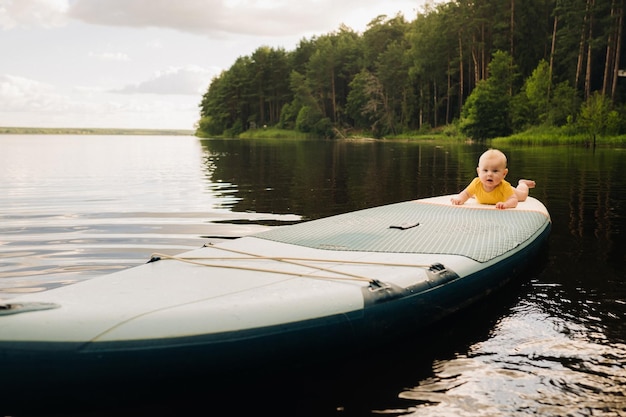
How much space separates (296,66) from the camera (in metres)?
80.2

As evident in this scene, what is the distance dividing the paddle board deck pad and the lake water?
231 mm

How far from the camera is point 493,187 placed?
6.84 meters

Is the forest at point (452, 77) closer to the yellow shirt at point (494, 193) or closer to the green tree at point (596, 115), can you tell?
the green tree at point (596, 115)

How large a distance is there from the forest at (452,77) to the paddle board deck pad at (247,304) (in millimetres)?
33901

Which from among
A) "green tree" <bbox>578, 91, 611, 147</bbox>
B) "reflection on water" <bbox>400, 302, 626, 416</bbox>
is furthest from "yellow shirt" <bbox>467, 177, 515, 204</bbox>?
"green tree" <bbox>578, 91, 611, 147</bbox>

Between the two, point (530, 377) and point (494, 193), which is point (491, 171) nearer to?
point (494, 193)

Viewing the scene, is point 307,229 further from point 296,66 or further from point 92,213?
point 296,66

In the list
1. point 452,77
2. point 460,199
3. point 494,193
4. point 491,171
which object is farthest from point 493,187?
point 452,77

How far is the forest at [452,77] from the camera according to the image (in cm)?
3791

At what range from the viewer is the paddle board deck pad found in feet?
8.23

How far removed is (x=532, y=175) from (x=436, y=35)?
4124cm

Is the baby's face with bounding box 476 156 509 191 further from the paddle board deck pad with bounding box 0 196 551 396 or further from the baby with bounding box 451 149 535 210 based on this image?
the paddle board deck pad with bounding box 0 196 551 396

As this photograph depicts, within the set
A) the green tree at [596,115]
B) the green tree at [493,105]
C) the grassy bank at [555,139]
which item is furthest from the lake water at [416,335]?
the green tree at [493,105]

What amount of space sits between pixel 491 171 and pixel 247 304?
4.59m
